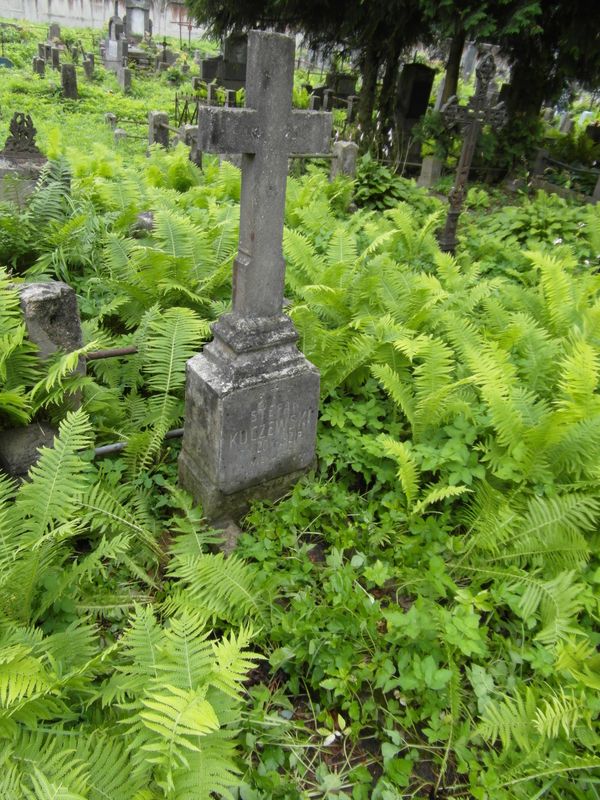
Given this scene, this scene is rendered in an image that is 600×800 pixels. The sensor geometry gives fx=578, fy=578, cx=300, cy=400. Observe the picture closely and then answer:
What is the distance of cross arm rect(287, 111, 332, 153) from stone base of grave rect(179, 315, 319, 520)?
2.70 ft

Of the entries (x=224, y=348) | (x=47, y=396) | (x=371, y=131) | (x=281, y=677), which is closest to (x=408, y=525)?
(x=281, y=677)

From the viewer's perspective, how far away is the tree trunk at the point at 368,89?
468 inches

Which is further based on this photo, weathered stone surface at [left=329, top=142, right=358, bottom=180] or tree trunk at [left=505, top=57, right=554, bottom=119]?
tree trunk at [left=505, top=57, right=554, bottom=119]

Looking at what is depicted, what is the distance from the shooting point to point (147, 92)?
20562mm

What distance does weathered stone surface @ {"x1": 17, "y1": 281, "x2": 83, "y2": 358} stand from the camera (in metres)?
3.01

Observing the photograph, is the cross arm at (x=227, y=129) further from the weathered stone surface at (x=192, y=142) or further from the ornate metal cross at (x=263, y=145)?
the weathered stone surface at (x=192, y=142)

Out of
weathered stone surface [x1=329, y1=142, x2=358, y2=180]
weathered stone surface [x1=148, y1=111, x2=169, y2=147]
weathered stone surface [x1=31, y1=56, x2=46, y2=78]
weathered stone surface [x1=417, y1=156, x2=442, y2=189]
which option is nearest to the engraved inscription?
weathered stone surface [x1=329, y1=142, x2=358, y2=180]

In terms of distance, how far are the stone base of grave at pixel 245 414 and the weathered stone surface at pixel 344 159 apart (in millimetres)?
6229

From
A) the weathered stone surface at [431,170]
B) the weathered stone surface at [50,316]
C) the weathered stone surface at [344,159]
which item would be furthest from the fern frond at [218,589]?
the weathered stone surface at [431,170]

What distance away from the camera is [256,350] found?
288 centimetres

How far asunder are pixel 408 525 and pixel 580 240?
5.33 metres

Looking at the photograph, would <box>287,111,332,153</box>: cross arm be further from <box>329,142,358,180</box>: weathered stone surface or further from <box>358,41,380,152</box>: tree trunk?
<box>358,41,380,152</box>: tree trunk

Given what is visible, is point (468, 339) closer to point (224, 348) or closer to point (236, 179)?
point (224, 348)

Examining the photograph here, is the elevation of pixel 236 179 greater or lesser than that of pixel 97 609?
greater
